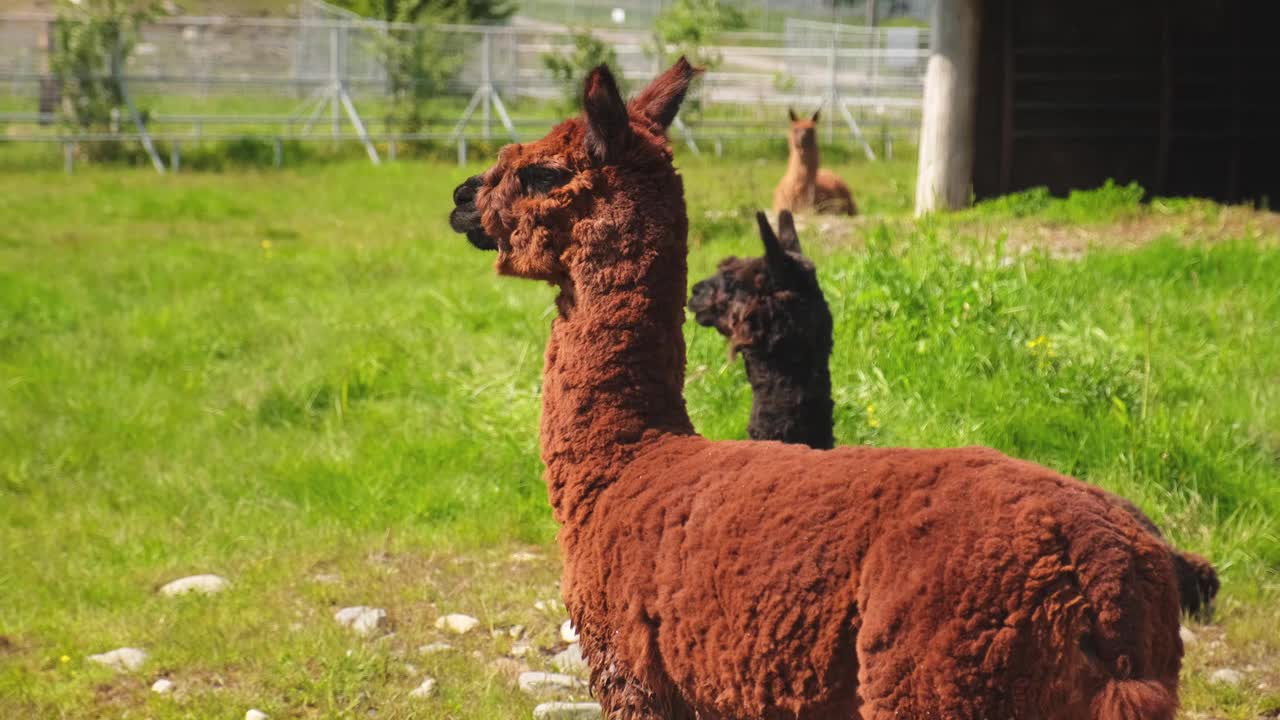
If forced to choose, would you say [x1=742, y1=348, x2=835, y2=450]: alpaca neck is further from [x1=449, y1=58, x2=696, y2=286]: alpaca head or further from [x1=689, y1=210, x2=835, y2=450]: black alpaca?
[x1=449, y1=58, x2=696, y2=286]: alpaca head

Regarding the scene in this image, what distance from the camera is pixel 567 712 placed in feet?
14.7

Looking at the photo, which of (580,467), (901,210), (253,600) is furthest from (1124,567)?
(901,210)

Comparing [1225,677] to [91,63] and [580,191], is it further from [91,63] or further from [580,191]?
[91,63]

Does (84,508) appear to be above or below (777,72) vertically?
below

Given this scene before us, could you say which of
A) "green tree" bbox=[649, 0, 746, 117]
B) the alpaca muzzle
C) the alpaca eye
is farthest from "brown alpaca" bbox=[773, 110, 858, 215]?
the alpaca eye

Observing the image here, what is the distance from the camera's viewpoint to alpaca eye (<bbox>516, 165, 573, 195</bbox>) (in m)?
3.18

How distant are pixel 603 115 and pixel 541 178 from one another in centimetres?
24

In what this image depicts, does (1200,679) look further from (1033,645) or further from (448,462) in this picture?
(448,462)

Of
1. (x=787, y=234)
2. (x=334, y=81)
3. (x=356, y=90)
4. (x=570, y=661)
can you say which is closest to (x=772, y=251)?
(x=787, y=234)

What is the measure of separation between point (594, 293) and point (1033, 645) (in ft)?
4.28

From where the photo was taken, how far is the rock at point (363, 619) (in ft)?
17.3

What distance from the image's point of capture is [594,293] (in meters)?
3.22

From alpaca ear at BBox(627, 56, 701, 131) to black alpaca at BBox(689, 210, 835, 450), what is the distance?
1.97 metres

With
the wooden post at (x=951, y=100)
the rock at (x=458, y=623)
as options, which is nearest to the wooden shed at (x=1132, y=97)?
the wooden post at (x=951, y=100)
